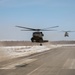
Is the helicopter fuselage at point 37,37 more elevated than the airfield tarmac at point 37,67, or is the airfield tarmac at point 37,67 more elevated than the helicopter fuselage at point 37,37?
the helicopter fuselage at point 37,37

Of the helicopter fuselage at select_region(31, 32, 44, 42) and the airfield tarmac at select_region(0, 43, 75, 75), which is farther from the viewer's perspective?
the helicopter fuselage at select_region(31, 32, 44, 42)

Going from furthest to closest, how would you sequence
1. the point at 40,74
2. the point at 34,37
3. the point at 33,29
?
the point at 33,29
the point at 34,37
the point at 40,74

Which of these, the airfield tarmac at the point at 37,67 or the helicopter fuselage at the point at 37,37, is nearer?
the airfield tarmac at the point at 37,67

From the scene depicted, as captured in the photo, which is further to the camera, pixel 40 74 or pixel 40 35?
pixel 40 35

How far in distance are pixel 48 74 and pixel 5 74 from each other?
2.50 m

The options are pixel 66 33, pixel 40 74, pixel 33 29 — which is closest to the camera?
pixel 40 74

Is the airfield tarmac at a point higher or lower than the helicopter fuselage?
lower

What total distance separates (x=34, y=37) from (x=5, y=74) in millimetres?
46799

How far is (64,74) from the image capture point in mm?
16203

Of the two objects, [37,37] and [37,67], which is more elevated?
[37,37]

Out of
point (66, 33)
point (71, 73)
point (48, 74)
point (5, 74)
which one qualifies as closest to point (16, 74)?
point (5, 74)

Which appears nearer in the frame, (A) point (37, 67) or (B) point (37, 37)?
(A) point (37, 67)

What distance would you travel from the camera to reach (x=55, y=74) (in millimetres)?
16109

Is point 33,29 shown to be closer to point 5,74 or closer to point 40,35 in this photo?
point 40,35
